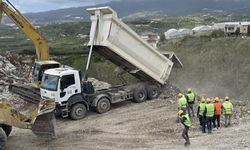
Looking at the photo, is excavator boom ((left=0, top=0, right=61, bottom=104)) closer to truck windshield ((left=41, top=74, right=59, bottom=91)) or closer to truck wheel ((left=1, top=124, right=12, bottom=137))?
truck windshield ((left=41, top=74, right=59, bottom=91))

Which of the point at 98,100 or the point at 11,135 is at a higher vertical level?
the point at 98,100

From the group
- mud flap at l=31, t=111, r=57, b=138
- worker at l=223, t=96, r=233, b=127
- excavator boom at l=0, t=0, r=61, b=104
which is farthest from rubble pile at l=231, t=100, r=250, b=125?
excavator boom at l=0, t=0, r=61, b=104

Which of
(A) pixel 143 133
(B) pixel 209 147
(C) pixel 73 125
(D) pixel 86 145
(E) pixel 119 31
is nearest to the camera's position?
(B) pixel 209 147

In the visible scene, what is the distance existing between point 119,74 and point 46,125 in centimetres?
505

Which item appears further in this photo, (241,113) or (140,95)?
(140,95)

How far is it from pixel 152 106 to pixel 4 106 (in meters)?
5.74

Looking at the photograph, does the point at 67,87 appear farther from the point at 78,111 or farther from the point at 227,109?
the point at 227,109

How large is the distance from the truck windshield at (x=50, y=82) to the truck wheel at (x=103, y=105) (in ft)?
Result: 6.45

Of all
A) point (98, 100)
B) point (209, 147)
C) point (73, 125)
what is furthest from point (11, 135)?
point (209, 147)

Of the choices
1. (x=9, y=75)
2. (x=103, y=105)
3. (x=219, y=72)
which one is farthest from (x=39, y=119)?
(x=219, y=72)

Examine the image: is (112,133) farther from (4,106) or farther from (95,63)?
(95,63)

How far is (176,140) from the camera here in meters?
6.99

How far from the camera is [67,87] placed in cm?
855

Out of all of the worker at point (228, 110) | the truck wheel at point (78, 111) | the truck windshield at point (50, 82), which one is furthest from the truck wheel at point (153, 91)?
the truck windshield at point (50, 82)
